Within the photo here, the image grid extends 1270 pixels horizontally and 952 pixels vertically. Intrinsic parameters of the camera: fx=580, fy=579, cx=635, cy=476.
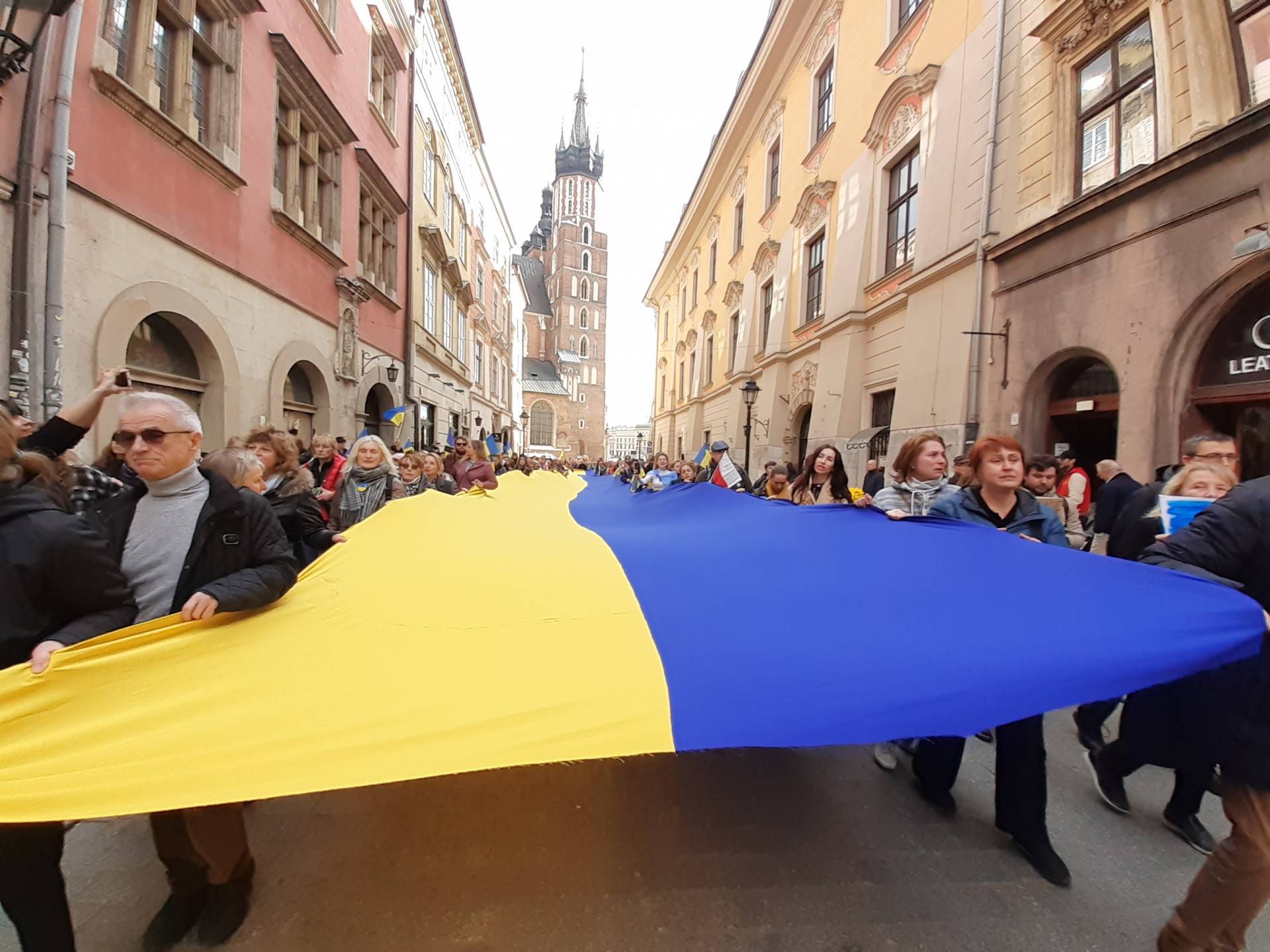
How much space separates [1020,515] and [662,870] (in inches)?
89.0

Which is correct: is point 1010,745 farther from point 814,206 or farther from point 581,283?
point 581,283

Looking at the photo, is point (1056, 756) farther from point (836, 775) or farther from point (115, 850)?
point (115, 850)

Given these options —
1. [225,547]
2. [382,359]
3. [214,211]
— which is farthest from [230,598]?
[382,359]

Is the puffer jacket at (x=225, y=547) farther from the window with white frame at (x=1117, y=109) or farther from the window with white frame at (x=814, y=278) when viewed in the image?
the window with white frame at (x=814, y=278)

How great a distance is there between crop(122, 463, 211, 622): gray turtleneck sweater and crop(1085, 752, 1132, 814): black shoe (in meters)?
4.07

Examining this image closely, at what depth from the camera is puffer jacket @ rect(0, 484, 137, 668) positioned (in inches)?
59.8

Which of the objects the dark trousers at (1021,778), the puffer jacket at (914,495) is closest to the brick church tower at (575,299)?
the puffer jacket at (914,495)

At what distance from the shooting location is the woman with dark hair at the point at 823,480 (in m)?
4.56

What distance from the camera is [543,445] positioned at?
2692 inches

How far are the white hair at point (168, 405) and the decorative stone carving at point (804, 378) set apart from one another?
45.7ft

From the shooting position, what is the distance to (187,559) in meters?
1.92

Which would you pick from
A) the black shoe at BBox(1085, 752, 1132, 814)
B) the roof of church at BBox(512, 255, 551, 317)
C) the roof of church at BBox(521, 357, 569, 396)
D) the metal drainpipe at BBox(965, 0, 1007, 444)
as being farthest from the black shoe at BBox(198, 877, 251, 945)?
the roof of church at BBox(512, 255, 551, 317)

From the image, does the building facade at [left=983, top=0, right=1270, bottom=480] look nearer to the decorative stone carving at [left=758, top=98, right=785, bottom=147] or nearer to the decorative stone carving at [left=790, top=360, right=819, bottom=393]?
the decorative stone carving at [left=790, top=360, right=819, bottom=393]

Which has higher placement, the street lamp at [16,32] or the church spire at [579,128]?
the church spire at [579,128]
